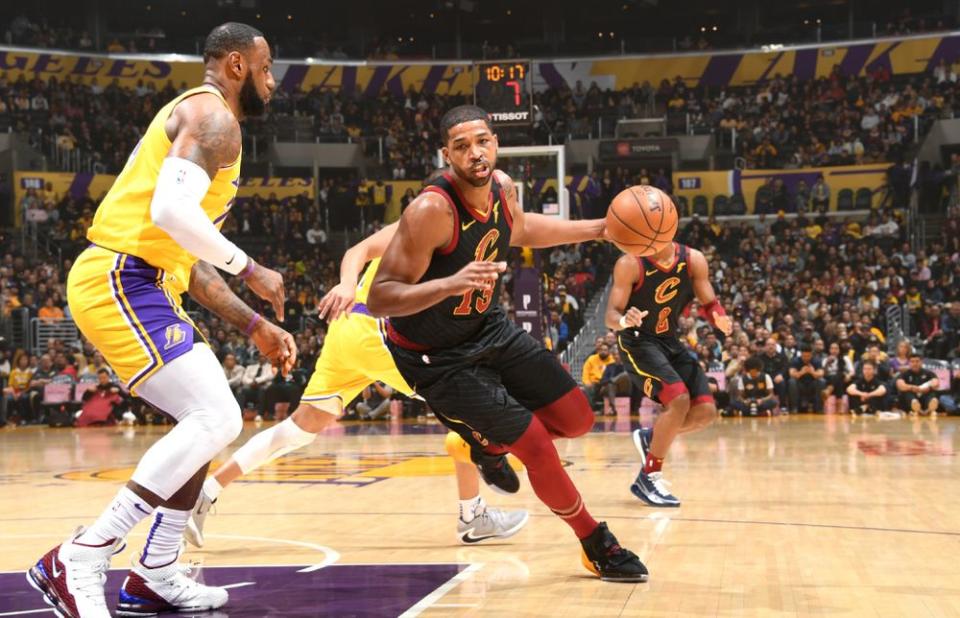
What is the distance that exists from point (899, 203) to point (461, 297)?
2354cm

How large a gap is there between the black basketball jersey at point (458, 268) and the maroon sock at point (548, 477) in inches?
21.1

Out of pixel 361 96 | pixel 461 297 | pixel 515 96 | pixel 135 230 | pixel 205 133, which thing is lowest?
pixel 461 297

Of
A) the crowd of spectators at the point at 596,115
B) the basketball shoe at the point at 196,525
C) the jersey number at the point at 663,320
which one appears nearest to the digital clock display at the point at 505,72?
the jersey number at the point at 663,320

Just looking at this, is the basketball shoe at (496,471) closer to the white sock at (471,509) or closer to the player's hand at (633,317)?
the white sock at (471,509)

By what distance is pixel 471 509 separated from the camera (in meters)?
5.83

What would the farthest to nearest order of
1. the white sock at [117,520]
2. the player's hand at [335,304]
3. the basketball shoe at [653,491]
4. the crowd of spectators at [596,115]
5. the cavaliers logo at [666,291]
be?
the crowd of spectators at [596,115], the cavaliers logo at [666,291], the basketball shoe at [653,491], the player's hand at [335,304], the white sock at [117,520]

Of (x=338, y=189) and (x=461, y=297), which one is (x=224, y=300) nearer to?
(x=461, y=297)

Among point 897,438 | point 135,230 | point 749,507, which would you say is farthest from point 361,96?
point 135,230

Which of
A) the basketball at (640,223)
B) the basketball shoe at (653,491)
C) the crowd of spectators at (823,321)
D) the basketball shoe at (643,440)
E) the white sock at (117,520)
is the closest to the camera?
the white sock at (117,520)

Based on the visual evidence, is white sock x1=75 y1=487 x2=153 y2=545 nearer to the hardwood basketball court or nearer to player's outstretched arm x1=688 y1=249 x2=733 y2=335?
the hardwood basketball court

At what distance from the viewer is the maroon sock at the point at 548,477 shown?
15.7 feet

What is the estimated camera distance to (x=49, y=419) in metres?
18.9

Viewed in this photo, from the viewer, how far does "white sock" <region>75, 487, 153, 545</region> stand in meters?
3.95

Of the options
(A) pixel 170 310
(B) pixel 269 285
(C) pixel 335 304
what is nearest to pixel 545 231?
(C) pixel 335 304
